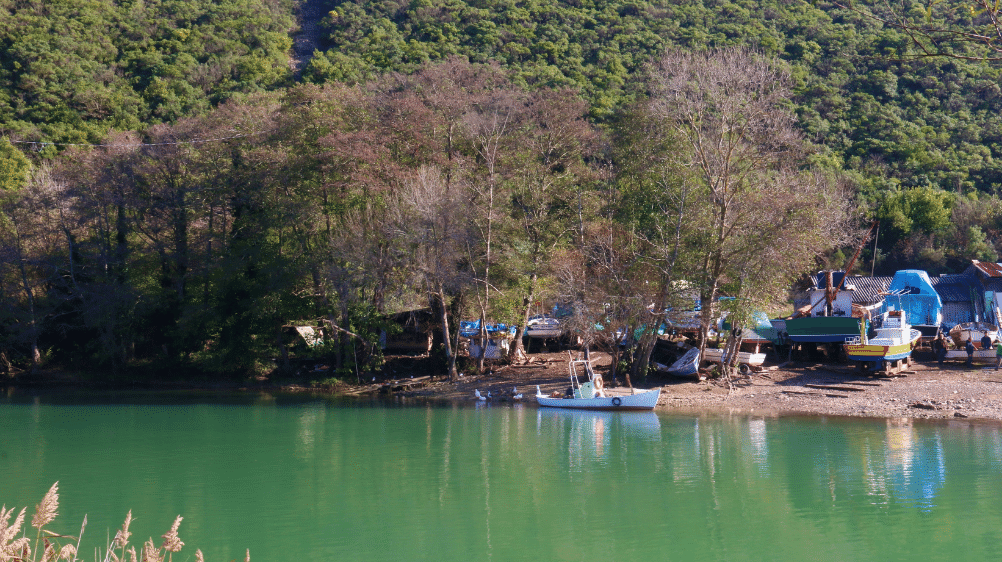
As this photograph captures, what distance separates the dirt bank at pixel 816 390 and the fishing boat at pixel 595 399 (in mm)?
879

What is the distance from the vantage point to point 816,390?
29.4 meters

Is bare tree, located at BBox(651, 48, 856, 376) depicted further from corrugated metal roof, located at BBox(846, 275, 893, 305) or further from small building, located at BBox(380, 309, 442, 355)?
small building, located at BBox(380, 309, 442, 355)

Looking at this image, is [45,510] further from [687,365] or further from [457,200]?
[687,365]

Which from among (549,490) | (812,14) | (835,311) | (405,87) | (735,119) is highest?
(812,14)

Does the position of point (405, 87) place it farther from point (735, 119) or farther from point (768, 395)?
point (768, 395)

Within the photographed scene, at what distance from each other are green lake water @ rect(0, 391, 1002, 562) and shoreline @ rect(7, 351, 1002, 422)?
1.84 metres

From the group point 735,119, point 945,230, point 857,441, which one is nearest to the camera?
point 857,441

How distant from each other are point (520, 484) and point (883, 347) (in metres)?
17.8

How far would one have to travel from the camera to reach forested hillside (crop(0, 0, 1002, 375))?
3028 centimetres

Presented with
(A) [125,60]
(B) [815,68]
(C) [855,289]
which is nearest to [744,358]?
(C) [855,289]

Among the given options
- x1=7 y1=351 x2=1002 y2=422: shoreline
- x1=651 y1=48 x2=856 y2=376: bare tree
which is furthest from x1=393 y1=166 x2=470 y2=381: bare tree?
x1=651 y1=48 x2=856 y2=376: bare tree

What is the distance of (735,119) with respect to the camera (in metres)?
29.3

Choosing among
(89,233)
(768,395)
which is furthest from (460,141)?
(89,233)

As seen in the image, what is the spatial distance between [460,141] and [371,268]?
6.91 meters
